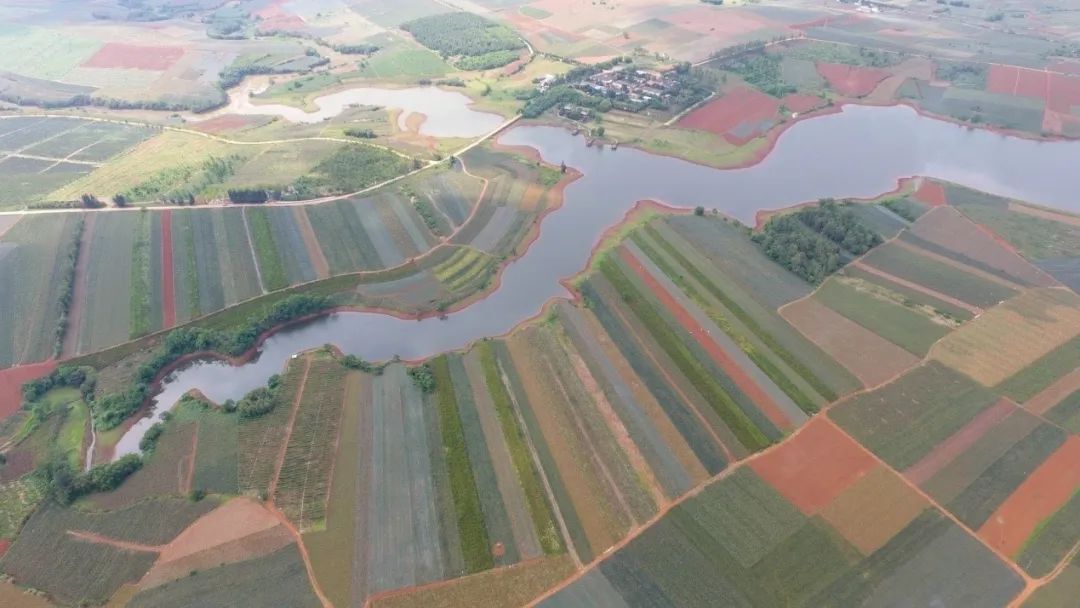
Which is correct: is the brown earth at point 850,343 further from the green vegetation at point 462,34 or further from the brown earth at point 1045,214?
the green vegetation at point 462,34

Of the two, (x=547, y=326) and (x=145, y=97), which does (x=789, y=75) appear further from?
(x=145, y=97)

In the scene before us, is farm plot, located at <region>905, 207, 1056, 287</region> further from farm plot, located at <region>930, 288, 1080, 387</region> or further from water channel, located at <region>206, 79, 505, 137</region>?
water channel, located at <region>206, 79, 505, 137</region>

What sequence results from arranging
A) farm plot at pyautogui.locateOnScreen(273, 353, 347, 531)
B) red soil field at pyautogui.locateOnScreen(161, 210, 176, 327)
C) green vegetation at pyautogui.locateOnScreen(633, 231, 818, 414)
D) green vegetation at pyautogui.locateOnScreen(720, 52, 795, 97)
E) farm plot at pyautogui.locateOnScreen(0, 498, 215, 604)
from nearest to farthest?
farm plot at pyautogui.locateOnScreen(0, 498, 215, 604), farm plot at pyautogui.locateOnScreen(273, 353, 347, 531), green vegetation at pyautogui.locateOnScreen(633, 231, 818, 414), red soil field at pyautogui.locateOnScreen(161, 210, 176, 327), green vegetation at pyautogui.locateOnScreen(720, 52, 795, 97)

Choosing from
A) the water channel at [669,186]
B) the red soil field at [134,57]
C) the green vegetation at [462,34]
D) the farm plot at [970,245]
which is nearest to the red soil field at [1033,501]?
the farm plot at [970,245]

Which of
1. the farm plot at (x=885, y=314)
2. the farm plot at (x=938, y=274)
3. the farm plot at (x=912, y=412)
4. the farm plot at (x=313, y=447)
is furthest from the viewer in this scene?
the farm plot at (x=938, y=274)

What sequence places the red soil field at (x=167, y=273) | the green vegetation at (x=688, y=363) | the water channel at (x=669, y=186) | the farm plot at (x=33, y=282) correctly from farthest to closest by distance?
the red soil field at (x=167, y=273) → the water channel at (x=669, y=186) → the farm plot at (x=33, y=282) → the green vegetation at (x=688, y=363)

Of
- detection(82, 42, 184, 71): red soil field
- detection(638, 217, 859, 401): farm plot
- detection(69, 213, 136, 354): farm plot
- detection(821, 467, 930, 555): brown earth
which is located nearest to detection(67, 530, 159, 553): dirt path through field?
detection(69, 213, 136, 354): farm plot

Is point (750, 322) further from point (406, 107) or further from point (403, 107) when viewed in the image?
point (403, 107)
